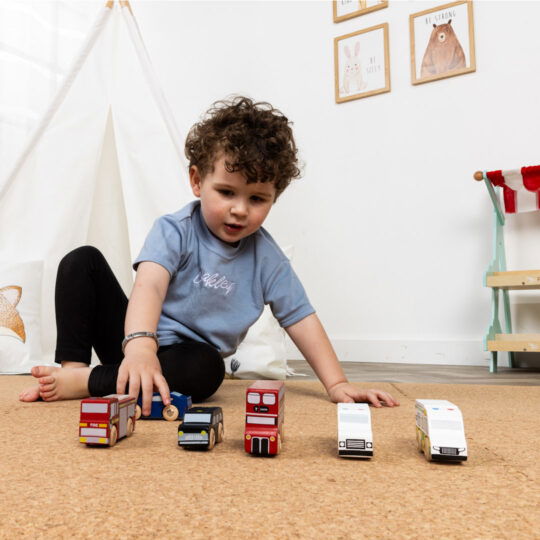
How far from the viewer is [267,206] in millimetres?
822

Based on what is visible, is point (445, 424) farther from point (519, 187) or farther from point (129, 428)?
point (519, 187)

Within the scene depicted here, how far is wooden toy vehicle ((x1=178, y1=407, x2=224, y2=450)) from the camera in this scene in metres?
0.50

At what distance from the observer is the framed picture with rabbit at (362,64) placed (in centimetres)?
198

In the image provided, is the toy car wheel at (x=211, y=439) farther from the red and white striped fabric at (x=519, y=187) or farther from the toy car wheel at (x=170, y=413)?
the red and white striped fabric at (x=519, y=187)

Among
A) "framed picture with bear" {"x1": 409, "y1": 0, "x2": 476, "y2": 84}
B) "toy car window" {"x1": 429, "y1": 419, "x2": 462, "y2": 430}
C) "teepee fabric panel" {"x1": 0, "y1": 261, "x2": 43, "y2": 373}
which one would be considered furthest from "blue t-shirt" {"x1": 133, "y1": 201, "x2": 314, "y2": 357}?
"framed picture with bear" {"x1": 409, "y1": 0, "x2": 476, "y2": 84}

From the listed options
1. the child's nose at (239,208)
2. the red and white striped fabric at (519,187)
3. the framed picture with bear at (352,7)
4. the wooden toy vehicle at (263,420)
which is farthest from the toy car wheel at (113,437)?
the framed picture with bear at (352,7)

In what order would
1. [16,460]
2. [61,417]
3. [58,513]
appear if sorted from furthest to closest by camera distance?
[61,417]
[16,460]
[58,513]

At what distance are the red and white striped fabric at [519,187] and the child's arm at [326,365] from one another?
3.15ft

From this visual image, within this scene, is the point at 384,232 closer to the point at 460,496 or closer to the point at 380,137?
the point at 380,137

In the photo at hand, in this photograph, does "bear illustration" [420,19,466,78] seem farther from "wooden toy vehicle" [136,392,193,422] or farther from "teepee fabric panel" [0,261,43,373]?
"wooden toy vehicle" [136,392,193,422]

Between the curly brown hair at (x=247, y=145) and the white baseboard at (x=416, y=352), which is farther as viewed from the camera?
the white baseboard at (x=416, y=352)

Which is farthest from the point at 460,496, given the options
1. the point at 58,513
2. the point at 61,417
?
the point at 61,417

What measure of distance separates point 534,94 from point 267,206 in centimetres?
130

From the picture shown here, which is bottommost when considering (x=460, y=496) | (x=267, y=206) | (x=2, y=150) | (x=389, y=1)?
(x=460, y=496)
